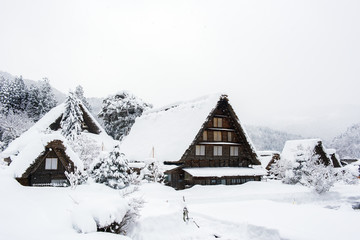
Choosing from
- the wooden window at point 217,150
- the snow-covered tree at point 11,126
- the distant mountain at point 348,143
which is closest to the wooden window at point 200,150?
the wooden window at point 217,150

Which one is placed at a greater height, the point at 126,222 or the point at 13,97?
the point at 13,97

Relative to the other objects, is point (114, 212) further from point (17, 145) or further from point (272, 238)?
point (17, 145)

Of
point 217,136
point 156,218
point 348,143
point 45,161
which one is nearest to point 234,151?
point 217,136

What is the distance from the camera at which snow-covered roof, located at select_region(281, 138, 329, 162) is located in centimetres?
3447

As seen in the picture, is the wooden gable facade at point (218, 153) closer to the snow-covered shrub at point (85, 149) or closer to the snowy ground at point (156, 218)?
the snowy ground at point (156, 218)

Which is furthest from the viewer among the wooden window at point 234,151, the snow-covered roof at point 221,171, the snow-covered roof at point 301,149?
the snow-covered roof at point 301,149

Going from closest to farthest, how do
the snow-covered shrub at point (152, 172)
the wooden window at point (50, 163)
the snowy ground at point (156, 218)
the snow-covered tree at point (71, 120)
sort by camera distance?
the snowy ground at point (156, 218), the wooden window at point (50, 163), the snow-covered shrub at point (152, 172), the snow-covered tree at point (71, 120)

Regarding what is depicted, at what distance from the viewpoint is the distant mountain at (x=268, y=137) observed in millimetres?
137725

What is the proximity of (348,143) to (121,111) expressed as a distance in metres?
102

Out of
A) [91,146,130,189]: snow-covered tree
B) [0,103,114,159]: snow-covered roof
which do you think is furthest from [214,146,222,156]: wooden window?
[0,103,114,159]: snow-covered roof

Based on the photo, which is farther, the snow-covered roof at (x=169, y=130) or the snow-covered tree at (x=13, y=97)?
the snow-covered tree at (x=13, y=97)

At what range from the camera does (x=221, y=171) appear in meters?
28.6

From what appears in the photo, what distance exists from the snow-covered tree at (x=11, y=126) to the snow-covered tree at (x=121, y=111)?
1461 cm

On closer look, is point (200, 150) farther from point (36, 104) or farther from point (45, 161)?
point (36, 104)
